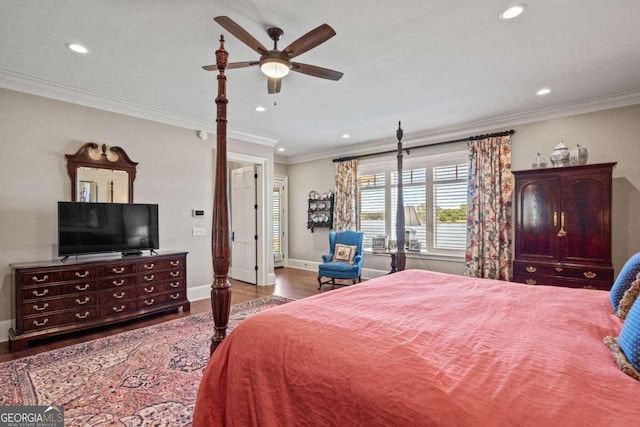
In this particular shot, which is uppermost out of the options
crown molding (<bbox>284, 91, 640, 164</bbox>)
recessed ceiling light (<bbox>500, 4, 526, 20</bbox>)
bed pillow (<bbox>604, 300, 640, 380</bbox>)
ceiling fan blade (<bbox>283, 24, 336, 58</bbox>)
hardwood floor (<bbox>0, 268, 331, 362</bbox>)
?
recessed ceiling light (<bbox>500, 4, 526, 20</bbox>)

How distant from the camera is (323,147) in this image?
6617 millimetres

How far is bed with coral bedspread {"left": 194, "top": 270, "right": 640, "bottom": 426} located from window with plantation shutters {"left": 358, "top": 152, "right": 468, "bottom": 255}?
133 inches

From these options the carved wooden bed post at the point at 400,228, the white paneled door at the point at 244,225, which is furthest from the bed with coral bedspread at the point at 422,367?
the white paneled door at the point at 244,225

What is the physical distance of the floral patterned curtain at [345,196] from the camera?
20.9ft

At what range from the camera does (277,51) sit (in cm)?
230

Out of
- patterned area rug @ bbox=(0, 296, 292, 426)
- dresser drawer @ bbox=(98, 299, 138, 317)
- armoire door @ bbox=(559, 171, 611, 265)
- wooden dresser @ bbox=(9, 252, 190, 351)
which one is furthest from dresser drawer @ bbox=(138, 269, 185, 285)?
armoire door @ bbox=(559, 171, 611, 265)

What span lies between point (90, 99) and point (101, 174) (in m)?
0.93

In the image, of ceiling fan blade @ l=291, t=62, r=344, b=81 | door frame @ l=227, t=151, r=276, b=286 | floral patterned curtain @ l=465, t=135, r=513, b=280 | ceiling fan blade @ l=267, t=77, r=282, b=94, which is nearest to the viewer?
ceiling fan blade @ l=291, t=62, r=344, b=81

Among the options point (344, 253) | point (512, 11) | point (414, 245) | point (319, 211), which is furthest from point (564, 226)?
point (319, 211)

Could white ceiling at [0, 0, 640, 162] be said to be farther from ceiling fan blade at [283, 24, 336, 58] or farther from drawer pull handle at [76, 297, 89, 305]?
drawer pull handle at [76, 297, 89, 305]

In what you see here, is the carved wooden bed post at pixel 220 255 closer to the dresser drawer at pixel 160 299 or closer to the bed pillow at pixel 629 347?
the bed pillow at pixel 629 347

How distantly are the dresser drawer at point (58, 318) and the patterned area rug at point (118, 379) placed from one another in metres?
0.39

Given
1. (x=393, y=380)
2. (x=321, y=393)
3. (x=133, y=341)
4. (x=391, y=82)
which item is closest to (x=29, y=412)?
(x=133, y=341)

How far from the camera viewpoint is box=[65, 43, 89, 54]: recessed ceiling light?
2630 millimetres
